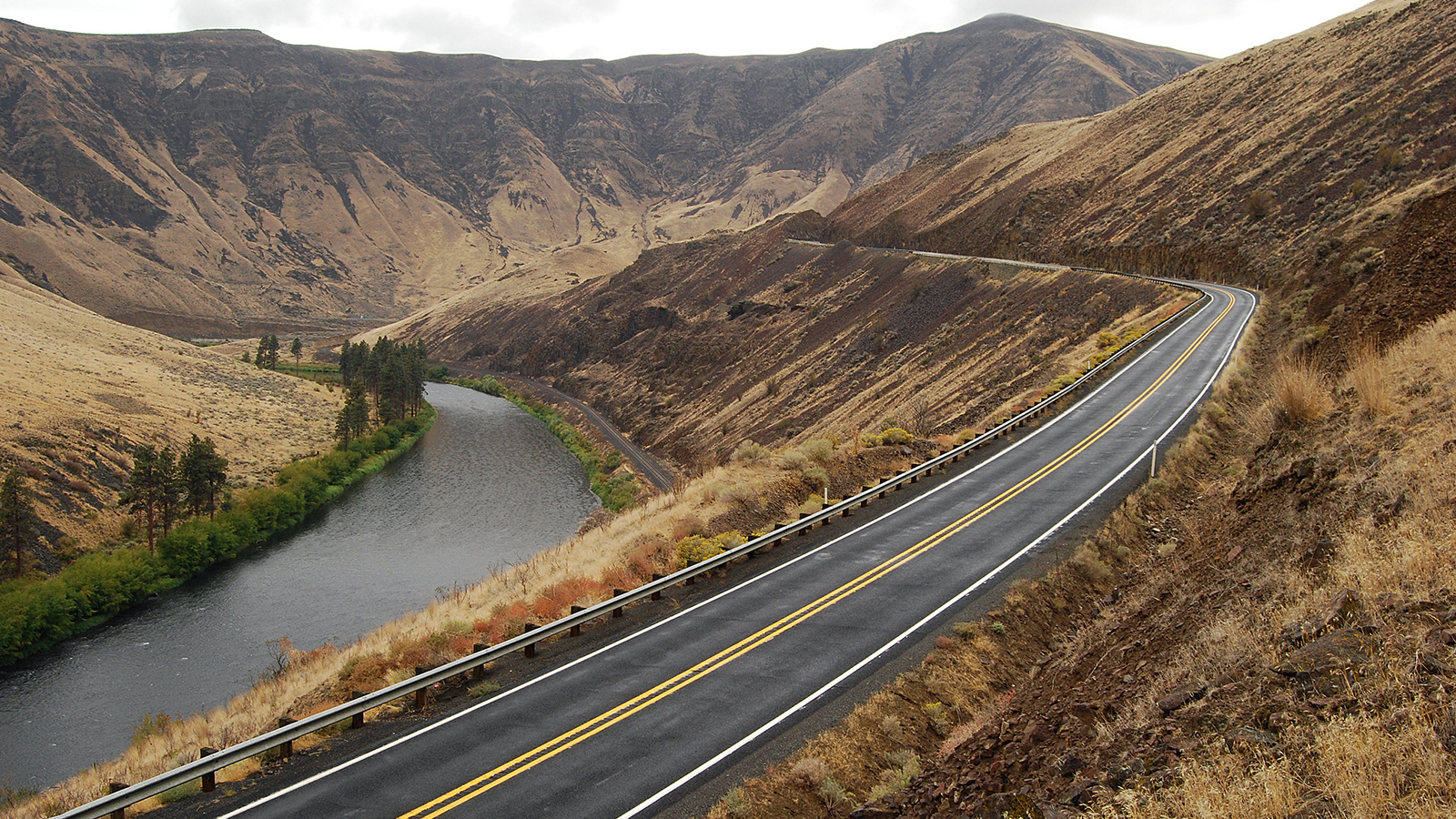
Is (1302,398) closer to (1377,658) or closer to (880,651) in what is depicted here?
(880,651)

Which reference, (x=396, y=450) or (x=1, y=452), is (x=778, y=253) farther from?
(x=1, y=452)

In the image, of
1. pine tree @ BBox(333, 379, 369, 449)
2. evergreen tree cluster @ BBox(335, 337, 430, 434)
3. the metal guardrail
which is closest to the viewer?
the metal guardrail

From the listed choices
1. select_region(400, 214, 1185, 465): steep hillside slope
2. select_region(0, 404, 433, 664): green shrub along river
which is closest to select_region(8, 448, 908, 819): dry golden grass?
select_region(400, 214, 1185, 465): steep hillside slope

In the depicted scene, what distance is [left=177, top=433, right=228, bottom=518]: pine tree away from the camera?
4562 cm

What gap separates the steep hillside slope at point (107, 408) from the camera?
44.2 metres

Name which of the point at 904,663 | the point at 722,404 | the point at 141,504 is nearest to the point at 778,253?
the point at 722,404

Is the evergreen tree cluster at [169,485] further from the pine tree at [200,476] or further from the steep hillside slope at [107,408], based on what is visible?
the steep hillside slope at [107,408]

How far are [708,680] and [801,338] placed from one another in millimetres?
61558

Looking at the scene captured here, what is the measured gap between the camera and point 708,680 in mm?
12242

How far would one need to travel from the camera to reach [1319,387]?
53.8 feet

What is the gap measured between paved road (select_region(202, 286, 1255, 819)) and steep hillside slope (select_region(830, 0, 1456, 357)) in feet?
30.7

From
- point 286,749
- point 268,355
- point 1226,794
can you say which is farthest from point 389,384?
point 1226,794

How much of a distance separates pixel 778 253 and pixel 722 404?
115ft

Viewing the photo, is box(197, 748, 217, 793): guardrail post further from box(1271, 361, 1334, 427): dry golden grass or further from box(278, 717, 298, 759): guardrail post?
box(1271, 361, 1334, 427): dry golden grass
